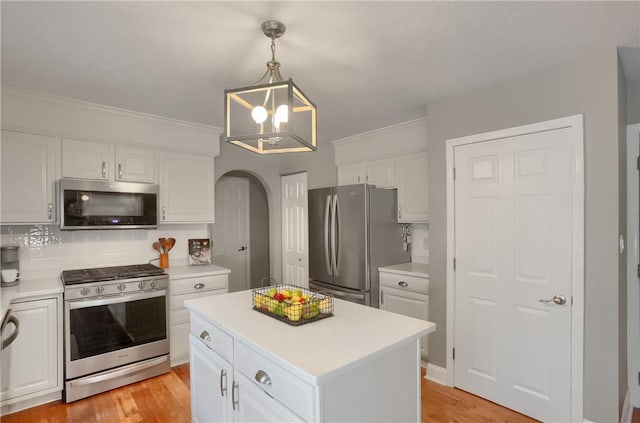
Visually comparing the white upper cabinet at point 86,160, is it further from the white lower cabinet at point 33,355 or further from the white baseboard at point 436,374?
the white baseboard at point 436,374

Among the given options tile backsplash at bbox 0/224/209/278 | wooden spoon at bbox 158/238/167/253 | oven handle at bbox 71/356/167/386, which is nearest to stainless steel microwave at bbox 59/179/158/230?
wooden spoon at bbox 158/238/167/253

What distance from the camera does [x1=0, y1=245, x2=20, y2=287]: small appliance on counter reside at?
260cm

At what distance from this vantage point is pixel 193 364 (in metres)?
2.03

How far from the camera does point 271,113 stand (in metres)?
1.51

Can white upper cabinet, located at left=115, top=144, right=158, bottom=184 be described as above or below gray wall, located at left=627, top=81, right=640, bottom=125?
below

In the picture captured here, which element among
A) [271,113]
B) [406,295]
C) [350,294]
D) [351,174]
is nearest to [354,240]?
Result: [350,294]

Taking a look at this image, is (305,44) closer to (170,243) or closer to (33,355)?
(170,243)

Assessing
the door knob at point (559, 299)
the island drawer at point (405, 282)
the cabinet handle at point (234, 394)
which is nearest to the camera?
the cabinet handle at point (234, 394)

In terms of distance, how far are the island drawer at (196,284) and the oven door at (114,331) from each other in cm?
13

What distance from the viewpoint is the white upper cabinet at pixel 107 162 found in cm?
287

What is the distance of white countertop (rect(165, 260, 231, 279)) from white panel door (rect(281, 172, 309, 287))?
1241 millimetres

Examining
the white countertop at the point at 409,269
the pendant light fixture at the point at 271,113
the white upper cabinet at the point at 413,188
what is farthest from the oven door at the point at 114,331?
the white upper cabinet at the point at 413,188

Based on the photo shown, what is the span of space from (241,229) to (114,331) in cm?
261

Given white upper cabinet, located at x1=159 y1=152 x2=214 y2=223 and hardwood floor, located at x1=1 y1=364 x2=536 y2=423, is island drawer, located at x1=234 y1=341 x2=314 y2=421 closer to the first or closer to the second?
hardwood floor, located at x1=1 y1=364 x2=536 y2=423
